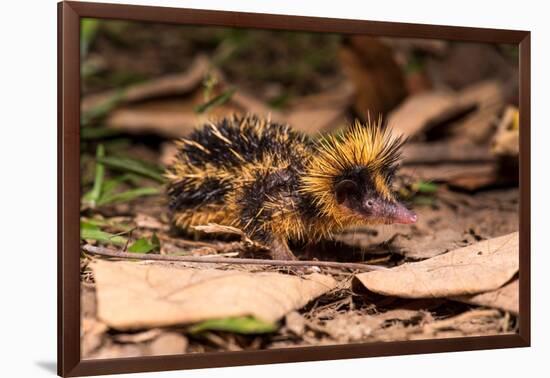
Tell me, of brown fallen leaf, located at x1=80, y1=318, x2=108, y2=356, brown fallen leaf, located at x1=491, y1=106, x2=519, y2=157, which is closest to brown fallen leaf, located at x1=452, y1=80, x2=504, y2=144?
brown fallen leaf, located at x1=491, y1=106, x2=519, y2=157

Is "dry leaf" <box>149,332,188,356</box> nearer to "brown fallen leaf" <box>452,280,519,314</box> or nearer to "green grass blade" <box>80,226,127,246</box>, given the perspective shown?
"green grass blade" <box>80,226,127,246</box>

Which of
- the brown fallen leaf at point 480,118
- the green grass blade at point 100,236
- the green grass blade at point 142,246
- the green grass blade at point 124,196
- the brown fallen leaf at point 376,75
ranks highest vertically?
the brown fallen leaf at point 376,75

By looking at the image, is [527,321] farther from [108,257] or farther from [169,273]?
[108,257]

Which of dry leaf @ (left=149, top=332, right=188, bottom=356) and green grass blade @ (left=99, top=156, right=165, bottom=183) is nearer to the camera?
dry leaf @ (left=149, top=332, right=188, bottom=356)

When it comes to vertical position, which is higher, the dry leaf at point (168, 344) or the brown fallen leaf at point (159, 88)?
the brown fallen leaf at point (159, 88)

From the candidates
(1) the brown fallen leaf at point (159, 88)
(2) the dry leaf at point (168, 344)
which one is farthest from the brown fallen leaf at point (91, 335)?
(1) the brown fallen leaf at point (159, 88)

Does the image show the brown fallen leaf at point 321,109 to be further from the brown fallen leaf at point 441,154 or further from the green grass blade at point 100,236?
the green grass blade at point 100,236
